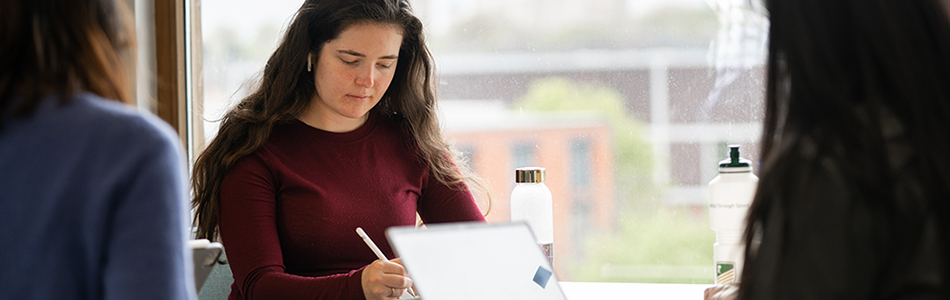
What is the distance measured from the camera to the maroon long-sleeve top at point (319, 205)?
1.21m

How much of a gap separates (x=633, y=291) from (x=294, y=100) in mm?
786

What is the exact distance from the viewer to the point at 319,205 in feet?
4.31

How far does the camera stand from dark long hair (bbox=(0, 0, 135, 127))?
56 cm

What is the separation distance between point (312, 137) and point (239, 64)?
0.62 metres

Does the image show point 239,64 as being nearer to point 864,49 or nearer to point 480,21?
point 480,21

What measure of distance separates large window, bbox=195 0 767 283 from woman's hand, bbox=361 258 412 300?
73cm

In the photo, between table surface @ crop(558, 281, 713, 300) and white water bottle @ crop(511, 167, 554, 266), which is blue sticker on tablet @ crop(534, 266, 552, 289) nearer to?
table surface @ crop(558, 281, 713, 300)


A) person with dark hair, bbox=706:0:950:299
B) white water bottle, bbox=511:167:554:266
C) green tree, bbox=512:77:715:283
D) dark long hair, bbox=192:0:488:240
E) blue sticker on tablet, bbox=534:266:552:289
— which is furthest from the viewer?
green tree, bbox=512:77:715:283

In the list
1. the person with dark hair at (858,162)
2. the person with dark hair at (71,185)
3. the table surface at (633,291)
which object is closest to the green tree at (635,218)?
the table surface at (633,291)

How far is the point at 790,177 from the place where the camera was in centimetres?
54

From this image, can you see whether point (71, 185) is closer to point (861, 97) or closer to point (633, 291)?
point (861, 97)

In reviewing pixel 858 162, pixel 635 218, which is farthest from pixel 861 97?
pixel 635 218

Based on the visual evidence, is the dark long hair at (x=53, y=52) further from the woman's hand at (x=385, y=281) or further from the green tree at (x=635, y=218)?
the green tree at (x=635, y=218)

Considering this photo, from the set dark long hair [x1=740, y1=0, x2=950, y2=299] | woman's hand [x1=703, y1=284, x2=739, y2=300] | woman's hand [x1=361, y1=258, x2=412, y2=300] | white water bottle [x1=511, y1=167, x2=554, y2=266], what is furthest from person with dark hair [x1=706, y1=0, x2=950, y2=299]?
white water bottle [x1=511, y1=167, x2=554, y2=266]
